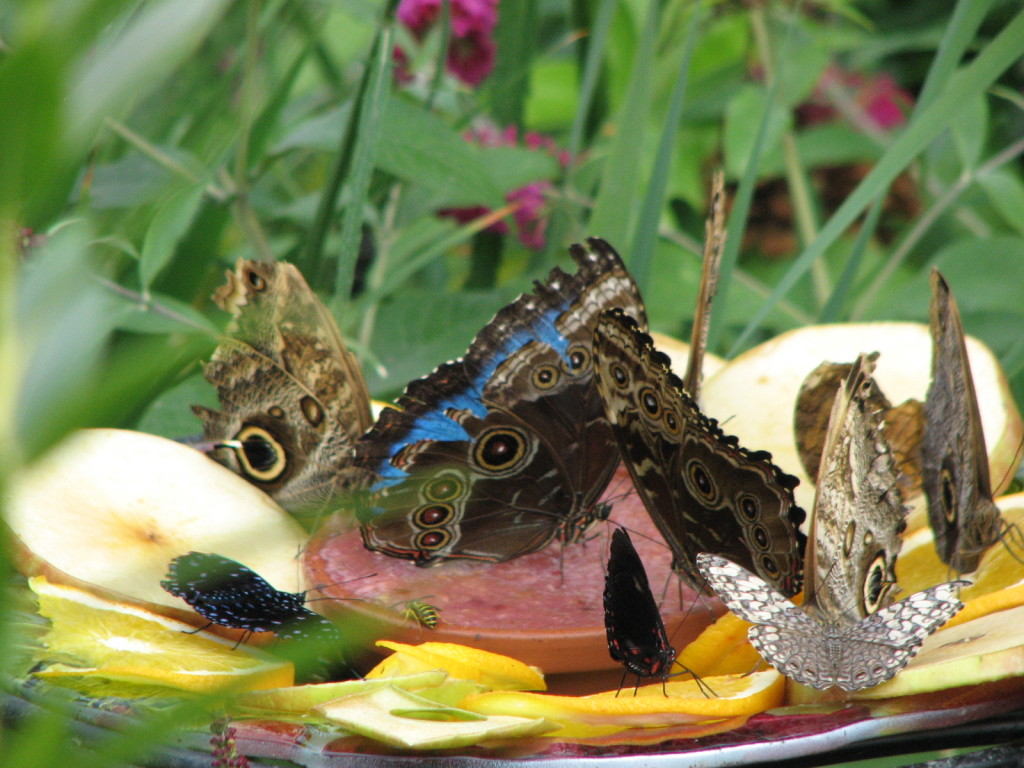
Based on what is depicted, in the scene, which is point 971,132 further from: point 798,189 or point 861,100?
point 861,100

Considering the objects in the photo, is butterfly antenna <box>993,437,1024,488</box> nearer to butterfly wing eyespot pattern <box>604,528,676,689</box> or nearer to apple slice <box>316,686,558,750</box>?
butterfly wing eyespot pattern <box>604,528,676,689</box>

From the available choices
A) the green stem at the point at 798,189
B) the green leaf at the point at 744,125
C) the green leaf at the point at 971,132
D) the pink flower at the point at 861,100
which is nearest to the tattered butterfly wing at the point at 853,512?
the green leaf at the point at 971,132

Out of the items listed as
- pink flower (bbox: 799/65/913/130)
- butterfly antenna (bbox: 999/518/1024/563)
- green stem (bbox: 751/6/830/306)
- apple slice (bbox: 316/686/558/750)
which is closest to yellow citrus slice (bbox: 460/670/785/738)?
apple slice (bbox: 316/686/558/750)

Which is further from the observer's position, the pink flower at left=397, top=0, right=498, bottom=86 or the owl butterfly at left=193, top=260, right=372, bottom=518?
the pink flower at left=397, top=0, right=498, bottom=86

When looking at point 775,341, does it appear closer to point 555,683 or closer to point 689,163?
point 555,683

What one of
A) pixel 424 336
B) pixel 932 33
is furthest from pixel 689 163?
pixel 424 336
